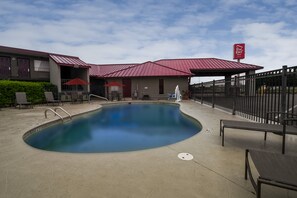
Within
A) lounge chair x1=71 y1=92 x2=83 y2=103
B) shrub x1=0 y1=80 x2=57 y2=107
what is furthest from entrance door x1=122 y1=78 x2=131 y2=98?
shrub x1=0 y1=80 x2=57 y2=107

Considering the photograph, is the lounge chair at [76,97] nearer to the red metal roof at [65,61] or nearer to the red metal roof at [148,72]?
the red metal roof at [65,61]

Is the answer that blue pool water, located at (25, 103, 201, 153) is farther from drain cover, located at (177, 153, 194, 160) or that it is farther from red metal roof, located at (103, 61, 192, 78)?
red metal roof, located at (103, 61, 192, 78)

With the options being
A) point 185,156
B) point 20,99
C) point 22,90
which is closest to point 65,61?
point 22,90

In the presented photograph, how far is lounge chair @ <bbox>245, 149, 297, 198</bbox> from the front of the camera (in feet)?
5.66

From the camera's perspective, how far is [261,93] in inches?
267

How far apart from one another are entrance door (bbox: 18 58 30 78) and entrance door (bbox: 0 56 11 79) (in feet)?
2.75

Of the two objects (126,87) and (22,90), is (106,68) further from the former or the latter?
(22,90)

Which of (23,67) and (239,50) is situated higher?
(239,50)

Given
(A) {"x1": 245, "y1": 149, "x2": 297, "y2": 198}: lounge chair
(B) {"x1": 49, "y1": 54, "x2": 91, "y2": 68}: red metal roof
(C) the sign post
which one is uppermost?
(C) the sign post

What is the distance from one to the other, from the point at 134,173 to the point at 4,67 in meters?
19.3

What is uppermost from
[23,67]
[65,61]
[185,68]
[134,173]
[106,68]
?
[106,68]

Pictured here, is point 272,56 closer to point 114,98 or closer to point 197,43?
point 197,43

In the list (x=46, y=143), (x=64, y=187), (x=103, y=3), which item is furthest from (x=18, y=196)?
(x=103, y=3)

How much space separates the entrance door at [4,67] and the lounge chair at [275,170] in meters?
20.6
